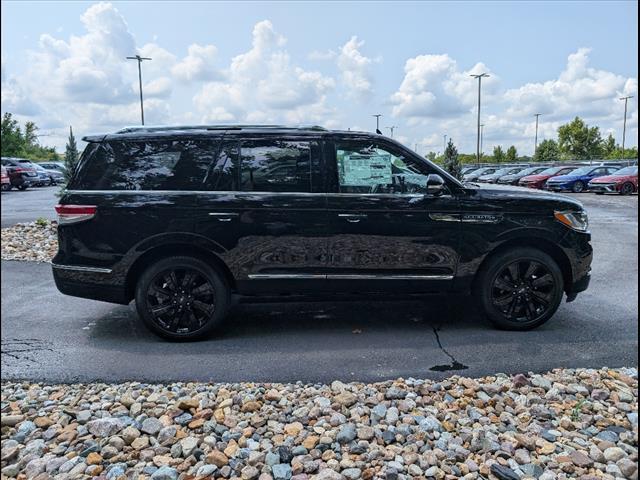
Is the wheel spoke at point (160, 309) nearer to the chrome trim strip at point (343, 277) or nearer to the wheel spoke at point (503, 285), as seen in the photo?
the chrome trim strip at point (343, 277)

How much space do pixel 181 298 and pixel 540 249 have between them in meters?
3.29

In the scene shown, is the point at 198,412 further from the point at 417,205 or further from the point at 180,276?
the point at 417,205

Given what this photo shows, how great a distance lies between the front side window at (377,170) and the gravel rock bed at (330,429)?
1.73 metres

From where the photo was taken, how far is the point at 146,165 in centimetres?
451

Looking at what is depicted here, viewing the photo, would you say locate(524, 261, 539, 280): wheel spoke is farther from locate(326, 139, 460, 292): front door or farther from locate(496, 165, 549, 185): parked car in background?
locate(496, 165, 549, 185): parked car in background

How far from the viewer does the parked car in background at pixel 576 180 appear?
83.7 ft

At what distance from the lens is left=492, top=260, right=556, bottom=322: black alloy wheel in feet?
15.5

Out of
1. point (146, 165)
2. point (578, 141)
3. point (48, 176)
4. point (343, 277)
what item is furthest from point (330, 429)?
point (578, 141)

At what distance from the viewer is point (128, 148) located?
4516mm

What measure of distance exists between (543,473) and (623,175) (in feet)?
73.7

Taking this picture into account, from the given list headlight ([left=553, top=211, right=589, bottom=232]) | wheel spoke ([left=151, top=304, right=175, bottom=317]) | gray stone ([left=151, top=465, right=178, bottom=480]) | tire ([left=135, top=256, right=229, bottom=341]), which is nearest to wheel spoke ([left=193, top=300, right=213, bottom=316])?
tire ([left=135, top=256, right=229, bottom=341])

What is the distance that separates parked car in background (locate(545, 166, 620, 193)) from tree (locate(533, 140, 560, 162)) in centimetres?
2745

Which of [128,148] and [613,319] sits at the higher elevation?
[128,148]

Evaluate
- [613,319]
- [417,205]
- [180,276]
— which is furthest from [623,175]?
[180,276]
